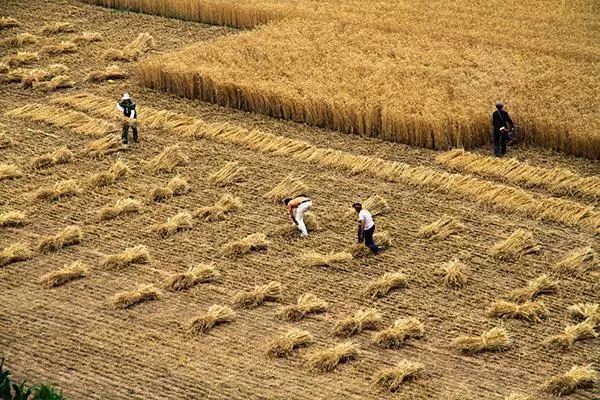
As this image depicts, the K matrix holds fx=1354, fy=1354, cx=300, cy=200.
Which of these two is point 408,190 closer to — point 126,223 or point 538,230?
point 538,230

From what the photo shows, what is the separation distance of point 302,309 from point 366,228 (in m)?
1.83

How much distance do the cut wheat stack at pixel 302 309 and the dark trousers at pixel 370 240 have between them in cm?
154

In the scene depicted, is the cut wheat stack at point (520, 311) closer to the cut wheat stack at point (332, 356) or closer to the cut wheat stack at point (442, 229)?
the cut wheat stack at point (332, 356)

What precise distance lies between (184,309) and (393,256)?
313 centimetres

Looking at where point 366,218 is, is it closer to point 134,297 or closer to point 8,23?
point 134,297

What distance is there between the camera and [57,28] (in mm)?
30078

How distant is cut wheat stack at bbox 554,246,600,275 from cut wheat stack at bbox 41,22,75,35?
15.4 m

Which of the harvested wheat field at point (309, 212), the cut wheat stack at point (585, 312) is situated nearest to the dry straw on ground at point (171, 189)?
the harvested wheat field at point (309, 212)

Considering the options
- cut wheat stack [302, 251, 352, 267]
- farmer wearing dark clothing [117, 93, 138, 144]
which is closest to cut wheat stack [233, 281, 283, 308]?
cut wheat stack [302, 251, 352, 267]

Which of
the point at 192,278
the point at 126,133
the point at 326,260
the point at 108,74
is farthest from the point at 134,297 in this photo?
the point at 108,74

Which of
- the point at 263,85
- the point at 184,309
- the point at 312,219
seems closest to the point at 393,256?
the point at 312,219

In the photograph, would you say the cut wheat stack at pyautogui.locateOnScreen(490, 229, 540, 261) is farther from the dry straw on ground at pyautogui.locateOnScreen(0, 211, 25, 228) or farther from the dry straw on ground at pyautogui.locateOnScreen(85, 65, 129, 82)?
the dry straw on ground at pyautogui.locateOnScreen(85, 65, 129, 82)

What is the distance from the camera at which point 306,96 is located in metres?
24.2

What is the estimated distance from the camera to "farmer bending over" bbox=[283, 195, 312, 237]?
1911 cm
